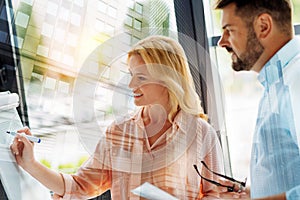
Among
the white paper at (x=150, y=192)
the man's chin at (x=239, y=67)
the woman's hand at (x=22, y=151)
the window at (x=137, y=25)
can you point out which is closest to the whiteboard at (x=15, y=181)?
the woman's hand at (x=22, y=151)

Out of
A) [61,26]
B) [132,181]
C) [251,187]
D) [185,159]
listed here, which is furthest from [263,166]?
[61,26]

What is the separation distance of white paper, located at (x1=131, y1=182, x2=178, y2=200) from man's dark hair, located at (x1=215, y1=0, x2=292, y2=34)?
1.48ft

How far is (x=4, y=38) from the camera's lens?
3.82ft

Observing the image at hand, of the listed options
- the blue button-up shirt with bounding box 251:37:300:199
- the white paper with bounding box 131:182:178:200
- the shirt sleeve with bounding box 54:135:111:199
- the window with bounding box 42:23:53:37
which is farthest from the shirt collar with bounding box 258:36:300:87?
the window with bounding box 42:23:53:37

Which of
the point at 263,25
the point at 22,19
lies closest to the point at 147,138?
the point at 263,25

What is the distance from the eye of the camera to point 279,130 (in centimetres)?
87

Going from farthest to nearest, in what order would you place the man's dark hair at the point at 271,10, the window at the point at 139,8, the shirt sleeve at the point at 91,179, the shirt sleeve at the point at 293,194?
the window at the point at 139,8 < the shirt sleeve at the point at 91,179 < the man's dark hair at the point at 271,10 < the shirt sleeve at the point at 293,194

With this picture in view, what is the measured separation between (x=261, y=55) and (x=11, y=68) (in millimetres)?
709

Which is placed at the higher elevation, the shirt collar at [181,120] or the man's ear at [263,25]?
the man's ear at [263,25]

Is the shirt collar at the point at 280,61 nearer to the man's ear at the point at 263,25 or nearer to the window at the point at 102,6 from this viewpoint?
the man's ear at the point at 263,25

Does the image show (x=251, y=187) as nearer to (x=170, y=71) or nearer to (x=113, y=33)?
(x=170, y=71)

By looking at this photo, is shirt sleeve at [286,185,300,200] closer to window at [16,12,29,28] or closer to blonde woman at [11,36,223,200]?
blonde woman at [11,36,223,200]

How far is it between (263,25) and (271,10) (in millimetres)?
39

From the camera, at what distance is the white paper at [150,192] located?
2.95 ft
